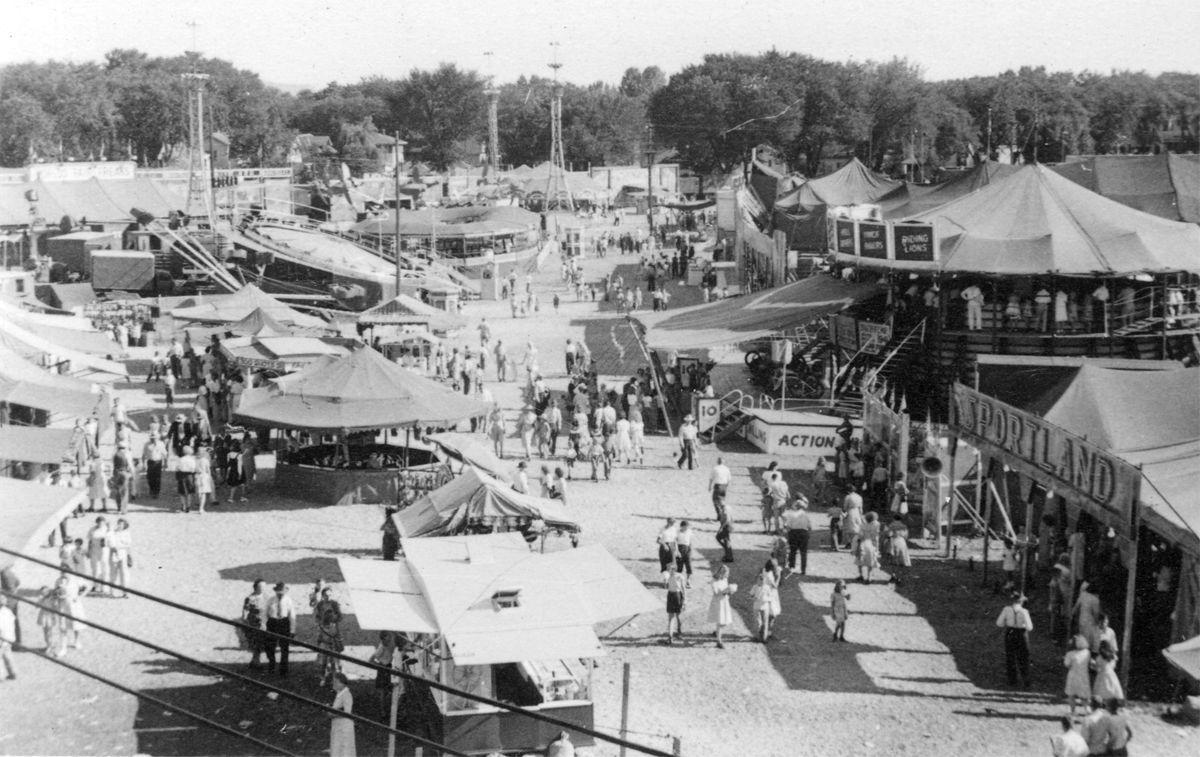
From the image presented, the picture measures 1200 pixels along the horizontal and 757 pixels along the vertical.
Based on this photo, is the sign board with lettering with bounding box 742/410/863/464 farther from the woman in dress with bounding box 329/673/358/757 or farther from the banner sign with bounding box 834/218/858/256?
the woman in dress with bounding box 329/673/358/757

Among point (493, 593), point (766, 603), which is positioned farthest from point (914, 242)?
point (493, 593)

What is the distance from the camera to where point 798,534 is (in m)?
19.0

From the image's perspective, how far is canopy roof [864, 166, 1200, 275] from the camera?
25922 millimetres

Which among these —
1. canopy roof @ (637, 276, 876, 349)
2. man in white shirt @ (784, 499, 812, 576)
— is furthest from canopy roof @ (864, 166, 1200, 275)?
man in white shirt @ (784, 499, 812, 576)

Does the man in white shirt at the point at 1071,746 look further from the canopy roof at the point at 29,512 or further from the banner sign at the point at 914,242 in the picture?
the banner sign at the point at 914,242

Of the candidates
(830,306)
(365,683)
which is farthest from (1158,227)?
(365,683)

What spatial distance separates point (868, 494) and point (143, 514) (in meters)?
12.5

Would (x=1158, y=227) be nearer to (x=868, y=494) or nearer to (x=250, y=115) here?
(x=868, y=494)

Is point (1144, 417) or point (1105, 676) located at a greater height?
point (1144, 417)

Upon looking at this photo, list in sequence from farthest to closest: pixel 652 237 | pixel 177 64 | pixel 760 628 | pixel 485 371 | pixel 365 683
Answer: pixel 177 64 < pixel 652 237 < pixel 485 371 < pixel 760 628 < pixel 365 683

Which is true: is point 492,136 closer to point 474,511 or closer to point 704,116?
point 704,116

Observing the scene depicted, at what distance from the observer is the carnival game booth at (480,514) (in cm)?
1669

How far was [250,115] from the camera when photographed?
124 meters

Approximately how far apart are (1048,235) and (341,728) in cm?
2169
